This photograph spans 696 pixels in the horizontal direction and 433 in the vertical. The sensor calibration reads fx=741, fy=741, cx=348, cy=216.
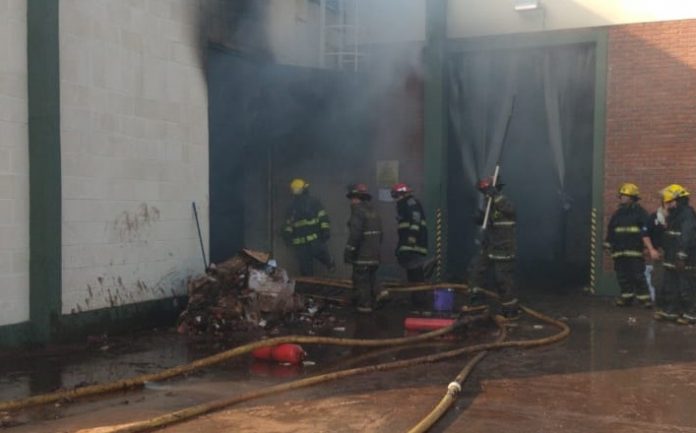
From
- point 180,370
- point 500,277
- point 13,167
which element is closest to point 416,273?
point 500,277

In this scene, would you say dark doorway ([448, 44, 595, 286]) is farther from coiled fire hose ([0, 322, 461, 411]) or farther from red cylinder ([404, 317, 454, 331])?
coiled fire hose ([0, 322, 461, 411])

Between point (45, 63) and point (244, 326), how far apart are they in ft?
11.3

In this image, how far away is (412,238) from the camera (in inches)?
408

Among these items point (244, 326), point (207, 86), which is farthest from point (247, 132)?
point (244, 326)

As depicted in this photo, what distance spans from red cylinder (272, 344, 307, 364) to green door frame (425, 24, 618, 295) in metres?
6.24

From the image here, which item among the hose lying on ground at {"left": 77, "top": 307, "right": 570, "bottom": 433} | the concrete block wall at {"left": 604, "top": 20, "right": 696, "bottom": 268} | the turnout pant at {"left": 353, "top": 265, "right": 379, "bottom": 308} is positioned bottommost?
the hose lying on ground at {"left": 77, "top": 307, "right": 570, "bottom": 433}

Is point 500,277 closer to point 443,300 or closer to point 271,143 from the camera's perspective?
point 443,300

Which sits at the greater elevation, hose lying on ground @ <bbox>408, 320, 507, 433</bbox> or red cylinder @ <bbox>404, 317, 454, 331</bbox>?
hose lying on ground @ <bbox>408, 320, 507, 433</bbox>

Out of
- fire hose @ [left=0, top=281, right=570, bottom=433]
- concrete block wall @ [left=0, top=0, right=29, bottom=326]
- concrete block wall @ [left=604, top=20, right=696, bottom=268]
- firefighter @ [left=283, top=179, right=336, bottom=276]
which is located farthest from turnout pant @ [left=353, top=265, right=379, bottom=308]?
concrete block wall @ [left=0, top=0, right=29, bottom=326]

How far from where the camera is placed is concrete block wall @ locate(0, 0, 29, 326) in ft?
22.3

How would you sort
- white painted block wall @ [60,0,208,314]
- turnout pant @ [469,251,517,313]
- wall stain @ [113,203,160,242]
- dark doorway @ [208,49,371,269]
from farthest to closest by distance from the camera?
1. dark doorway @ [208,49,371,269]
2. turnout pant @ [469,251,517,313]
3. wall stain @ [113,203,160,242]
4. white painted block wall @ [60,0,208,314]

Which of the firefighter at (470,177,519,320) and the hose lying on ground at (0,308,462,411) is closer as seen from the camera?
the hose lying on ground at (0,308,462,411)

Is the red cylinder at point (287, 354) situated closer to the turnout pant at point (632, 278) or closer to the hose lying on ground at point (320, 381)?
the hose lying on ground at point (320, 381)

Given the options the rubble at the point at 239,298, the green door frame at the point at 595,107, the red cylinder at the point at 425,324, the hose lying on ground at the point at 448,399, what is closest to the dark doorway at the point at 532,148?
the green door frame at the point at 595,107
